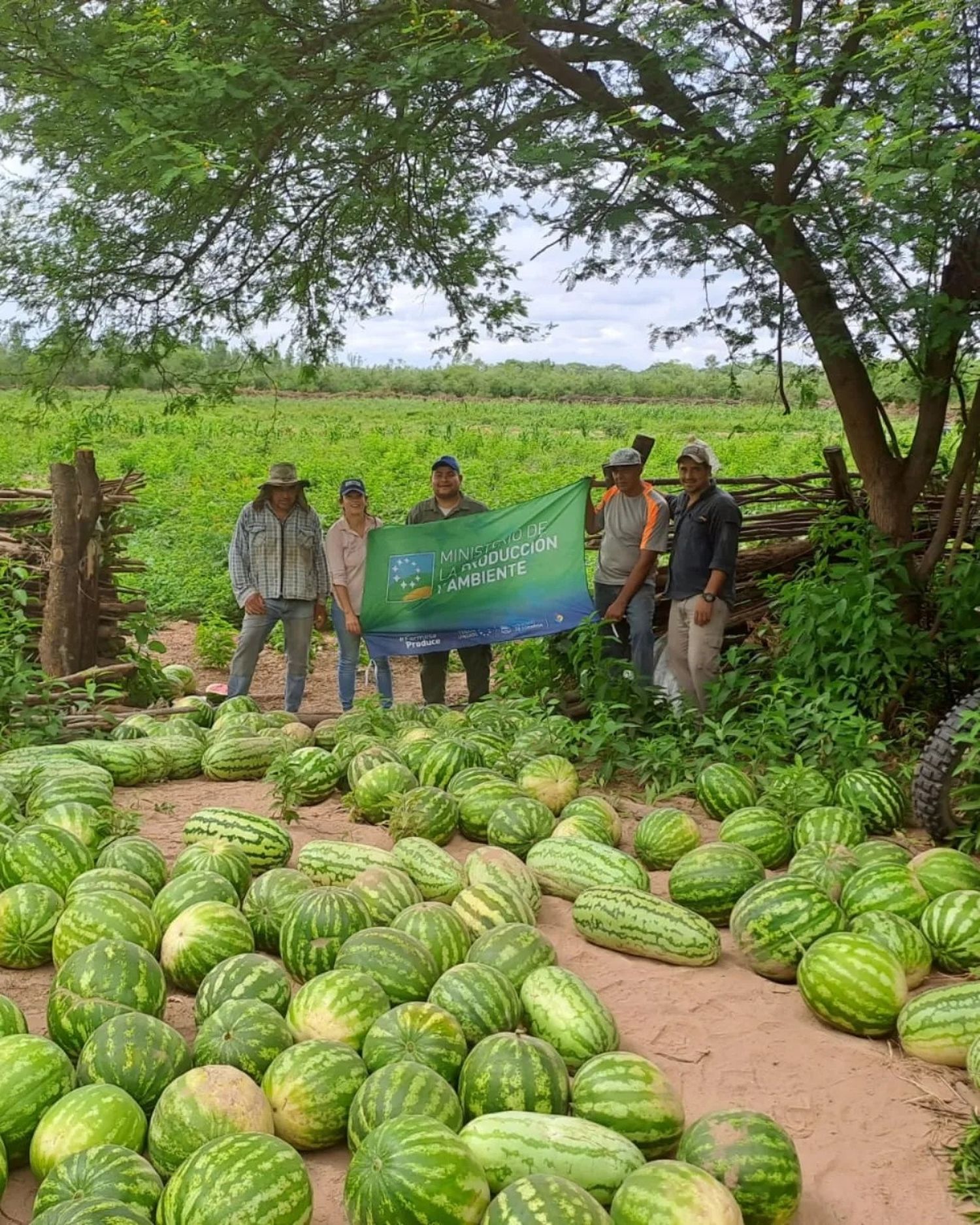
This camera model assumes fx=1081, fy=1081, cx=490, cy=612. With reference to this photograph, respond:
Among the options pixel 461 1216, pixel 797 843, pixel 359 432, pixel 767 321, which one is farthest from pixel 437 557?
pixel 359 432

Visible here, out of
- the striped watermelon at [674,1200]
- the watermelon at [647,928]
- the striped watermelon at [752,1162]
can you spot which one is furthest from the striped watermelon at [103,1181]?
the watermelon at [647,928]

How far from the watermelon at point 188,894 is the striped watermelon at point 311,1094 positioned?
99cm

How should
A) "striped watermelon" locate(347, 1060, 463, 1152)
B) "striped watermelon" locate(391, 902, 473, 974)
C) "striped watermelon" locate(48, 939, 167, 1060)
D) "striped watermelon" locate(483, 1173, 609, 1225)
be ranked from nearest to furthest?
"striped watermelon" locate(483, 1173, 609, 1225)
"striped watermelon" locate(347, 1060, 463, 1152)
"striped watermelon" locate(48, 939, 167, 1060)
"striped watermelon" locate(391, 902, 473, 974)

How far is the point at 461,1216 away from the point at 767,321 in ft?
20.8

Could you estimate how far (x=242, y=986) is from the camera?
A: 10.8 feet

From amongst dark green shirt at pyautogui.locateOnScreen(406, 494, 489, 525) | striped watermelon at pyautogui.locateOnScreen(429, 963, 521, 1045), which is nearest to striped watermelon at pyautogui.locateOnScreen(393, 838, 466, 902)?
striped watermelon at pyautogui.locateOnScreen(429, 963, 521, 1045)

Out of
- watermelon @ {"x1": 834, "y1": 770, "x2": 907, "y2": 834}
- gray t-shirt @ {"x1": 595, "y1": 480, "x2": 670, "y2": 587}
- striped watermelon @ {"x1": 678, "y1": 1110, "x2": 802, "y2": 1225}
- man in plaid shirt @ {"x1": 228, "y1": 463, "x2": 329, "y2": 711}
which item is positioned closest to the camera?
striped watermelon @ {"x1": 678, "y1": 1110, "x2": 802, "y2": 1225}

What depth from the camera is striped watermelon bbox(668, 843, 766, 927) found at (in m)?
4.29

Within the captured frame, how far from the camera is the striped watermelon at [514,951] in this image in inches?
138

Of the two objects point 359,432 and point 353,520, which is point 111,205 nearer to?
point 353,520

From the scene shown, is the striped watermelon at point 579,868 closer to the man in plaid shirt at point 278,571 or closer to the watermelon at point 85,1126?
the watermelon at point 85,1126

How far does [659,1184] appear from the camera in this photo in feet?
8.04

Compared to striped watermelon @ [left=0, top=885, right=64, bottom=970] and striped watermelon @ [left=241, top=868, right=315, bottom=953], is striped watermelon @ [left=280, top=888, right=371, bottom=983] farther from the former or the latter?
striped watermelon @ [left=0, top=885, right=64, bottom=970]

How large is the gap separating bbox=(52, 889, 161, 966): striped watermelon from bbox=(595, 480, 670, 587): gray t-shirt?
4456 mm
